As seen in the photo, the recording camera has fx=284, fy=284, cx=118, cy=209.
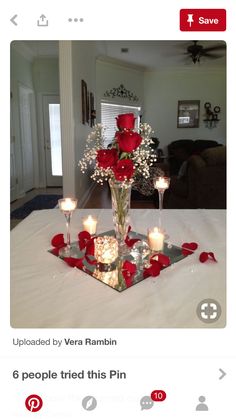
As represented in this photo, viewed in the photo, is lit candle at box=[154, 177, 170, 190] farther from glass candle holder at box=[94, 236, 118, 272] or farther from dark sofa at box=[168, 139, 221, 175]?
dark sofa at box=[168, 139, 221, 175]

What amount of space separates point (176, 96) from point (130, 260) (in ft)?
Result: 22.0

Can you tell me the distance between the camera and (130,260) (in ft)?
2.50

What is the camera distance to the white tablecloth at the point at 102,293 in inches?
20.1

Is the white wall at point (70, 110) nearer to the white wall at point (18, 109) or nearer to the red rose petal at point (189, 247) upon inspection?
the white wall at point (18, 109)

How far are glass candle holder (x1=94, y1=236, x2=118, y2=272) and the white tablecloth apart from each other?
0.20 feet

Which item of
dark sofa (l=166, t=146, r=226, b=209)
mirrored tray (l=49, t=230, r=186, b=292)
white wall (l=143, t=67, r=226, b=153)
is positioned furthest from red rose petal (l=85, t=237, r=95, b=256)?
white wall (l=143, t=67, r=226, b=153)

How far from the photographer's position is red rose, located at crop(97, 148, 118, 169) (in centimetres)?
72

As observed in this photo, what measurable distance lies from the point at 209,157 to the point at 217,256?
1898 millimetres

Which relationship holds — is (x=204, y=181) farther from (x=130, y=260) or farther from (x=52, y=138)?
(x=52, y=138)
